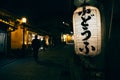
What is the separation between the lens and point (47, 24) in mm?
52469

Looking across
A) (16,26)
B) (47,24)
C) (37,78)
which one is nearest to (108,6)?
(37,78)

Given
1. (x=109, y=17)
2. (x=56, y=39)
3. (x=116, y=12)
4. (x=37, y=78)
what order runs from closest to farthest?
(x=116, y=12) → (x=109, y=17) → (x=37, y=78) → (x=56, y=39)

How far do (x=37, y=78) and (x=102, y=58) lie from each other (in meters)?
6.24

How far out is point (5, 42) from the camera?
2703 cm

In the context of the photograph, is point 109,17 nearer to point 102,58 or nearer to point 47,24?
point 102,58

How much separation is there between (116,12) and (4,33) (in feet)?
66.7

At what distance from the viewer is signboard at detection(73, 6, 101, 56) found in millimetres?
8875

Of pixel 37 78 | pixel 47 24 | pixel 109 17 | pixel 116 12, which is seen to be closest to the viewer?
pixel 116 12

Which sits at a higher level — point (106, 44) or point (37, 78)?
point (106, 44)

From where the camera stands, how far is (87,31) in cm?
909

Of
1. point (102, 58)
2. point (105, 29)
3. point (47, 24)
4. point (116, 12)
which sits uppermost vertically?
point (47, 24)

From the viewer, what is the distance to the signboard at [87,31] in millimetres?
8875

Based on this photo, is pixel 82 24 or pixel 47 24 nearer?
pixel 82 24

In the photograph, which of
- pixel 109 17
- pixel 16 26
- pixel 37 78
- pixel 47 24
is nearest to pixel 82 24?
pixel 109 17
